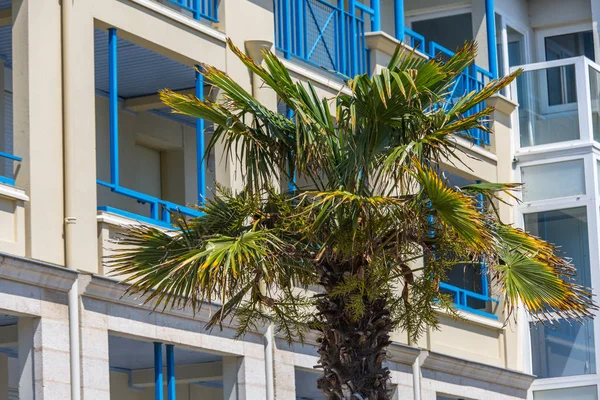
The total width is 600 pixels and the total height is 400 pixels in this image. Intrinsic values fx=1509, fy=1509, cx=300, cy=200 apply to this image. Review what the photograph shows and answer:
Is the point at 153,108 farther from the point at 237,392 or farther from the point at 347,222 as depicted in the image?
the point at 347,222

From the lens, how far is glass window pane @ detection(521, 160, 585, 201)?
96.3 feet

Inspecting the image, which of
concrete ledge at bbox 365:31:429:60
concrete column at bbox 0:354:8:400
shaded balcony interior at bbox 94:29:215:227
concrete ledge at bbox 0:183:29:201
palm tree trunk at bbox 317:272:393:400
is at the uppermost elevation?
concrete ledge at bbox 365:31:429:60

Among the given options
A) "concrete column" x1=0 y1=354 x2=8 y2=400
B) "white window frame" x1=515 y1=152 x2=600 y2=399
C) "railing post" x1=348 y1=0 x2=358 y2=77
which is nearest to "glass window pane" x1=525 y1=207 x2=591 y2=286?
"white window frame" x1=515 y1=152 x2=600 y2=399

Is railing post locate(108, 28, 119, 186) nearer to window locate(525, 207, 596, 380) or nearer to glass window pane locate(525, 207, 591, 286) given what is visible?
glass window pane locate(525, 207, 591, 286)

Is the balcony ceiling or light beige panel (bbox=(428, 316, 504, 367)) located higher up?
the balcony ceiling

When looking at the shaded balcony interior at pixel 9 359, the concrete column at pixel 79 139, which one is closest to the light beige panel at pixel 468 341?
the shaded balcony interior at pixel 9 359

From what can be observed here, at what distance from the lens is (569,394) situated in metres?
29.0

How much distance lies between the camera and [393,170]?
16.0 m

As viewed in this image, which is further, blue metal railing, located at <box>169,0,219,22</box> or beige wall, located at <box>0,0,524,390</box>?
blue metal railing, located at <box>169,0,219,22</box>

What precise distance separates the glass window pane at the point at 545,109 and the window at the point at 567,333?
160 cm

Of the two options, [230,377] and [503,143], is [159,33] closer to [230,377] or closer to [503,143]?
[230,377]

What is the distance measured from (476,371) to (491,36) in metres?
6.72

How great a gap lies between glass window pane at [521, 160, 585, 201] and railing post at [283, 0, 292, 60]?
751 centimetres

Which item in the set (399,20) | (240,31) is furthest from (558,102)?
(240,31)
